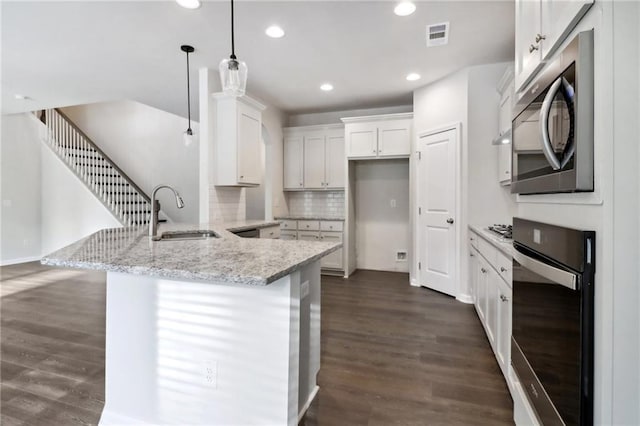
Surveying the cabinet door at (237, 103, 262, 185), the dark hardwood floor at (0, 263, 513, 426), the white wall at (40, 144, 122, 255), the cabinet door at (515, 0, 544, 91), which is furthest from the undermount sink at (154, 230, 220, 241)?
the white wall at (40, 144, 122, 255)

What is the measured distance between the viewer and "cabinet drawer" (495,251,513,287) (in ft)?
5.97

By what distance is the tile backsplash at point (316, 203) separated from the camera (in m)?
5.57

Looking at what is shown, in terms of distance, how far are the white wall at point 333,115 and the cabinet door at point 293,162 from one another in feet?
1.72

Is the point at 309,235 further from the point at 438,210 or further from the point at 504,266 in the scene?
the point at 504,266

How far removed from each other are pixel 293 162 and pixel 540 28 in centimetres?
443

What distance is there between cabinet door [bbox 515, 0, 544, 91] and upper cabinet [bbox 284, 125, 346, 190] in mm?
3632

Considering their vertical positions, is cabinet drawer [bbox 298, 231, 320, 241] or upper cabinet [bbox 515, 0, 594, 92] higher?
upper cabinet [bbox 515, 0, 594, 92]

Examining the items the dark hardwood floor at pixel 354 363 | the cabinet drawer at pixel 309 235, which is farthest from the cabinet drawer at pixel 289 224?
the dark hardwood floor at pixel 354 363

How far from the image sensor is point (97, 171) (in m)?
6.88

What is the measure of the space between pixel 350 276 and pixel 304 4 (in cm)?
372

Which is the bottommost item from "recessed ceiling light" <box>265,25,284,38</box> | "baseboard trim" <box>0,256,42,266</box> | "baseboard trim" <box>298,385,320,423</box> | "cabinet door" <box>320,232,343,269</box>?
"baseboard trim" <box>298,385,320,423</box>

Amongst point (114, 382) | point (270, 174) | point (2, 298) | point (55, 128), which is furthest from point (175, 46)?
point (55, 128)

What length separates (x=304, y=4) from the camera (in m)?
2.52

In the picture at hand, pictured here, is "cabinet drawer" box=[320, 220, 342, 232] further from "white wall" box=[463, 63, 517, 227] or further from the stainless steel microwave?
the stainless steel microwave
